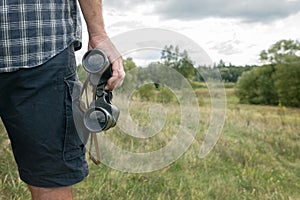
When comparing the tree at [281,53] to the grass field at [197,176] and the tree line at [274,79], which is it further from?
the grass field at [197,176]

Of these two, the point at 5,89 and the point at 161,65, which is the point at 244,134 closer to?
the point at 161,65

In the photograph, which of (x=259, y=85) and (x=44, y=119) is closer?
(x=44, y=119)

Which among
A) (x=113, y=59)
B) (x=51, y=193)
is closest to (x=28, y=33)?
(x=113, y=59)

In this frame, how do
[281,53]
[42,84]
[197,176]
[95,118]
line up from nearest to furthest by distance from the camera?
[42,84] < [95,118] < [197,176] < [281,53]

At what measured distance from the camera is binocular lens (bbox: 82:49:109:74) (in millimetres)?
1265

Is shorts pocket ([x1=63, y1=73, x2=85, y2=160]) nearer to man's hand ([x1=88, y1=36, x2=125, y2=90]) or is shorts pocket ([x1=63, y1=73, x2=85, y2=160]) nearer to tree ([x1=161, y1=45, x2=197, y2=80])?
man's hand ([x1=88, y1=36, x2=125, y2=90])

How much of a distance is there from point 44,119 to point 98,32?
1.03ft

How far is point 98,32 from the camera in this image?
1351 mm

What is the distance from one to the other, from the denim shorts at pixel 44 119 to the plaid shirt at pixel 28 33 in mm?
24

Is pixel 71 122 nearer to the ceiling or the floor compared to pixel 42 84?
nearer to the floor

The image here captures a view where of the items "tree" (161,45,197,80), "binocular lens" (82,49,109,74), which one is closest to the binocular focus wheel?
"binocular lens" (82,49,109,74)

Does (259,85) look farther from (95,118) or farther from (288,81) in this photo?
(95,118)

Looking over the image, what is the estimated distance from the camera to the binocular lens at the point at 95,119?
4.30ft

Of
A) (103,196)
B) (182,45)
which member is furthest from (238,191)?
(182,45)
